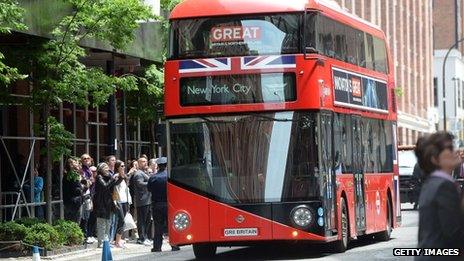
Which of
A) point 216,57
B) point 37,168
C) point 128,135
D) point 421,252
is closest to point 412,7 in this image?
point 128,135

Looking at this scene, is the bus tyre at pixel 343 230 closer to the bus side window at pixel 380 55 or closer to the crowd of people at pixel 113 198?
Answer: the bus side window at pixel 380 55

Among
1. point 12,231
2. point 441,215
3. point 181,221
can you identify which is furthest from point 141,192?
point 441,215

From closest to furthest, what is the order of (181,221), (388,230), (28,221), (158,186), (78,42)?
Answer: (181,221), (28,221), (158,186), (78,42), (388,230)

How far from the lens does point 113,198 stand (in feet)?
86.4

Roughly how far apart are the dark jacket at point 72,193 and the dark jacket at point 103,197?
62 centimetres

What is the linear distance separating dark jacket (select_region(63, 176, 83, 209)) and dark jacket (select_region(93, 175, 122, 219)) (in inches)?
24.4

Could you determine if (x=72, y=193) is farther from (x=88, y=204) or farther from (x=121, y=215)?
(x=121, y=215)

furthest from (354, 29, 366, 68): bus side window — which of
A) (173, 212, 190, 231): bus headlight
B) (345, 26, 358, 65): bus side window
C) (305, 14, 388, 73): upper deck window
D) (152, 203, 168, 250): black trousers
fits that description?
(173, 212, 190, 231): bus headlight

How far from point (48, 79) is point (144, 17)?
2690mm

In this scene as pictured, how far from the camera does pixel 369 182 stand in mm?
24328

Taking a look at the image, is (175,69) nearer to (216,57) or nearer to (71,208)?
(216,57)

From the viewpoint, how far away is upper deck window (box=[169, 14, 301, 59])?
66.4ft

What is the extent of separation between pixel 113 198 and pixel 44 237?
8.83ft

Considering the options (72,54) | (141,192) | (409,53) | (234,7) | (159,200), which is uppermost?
(409,53)
